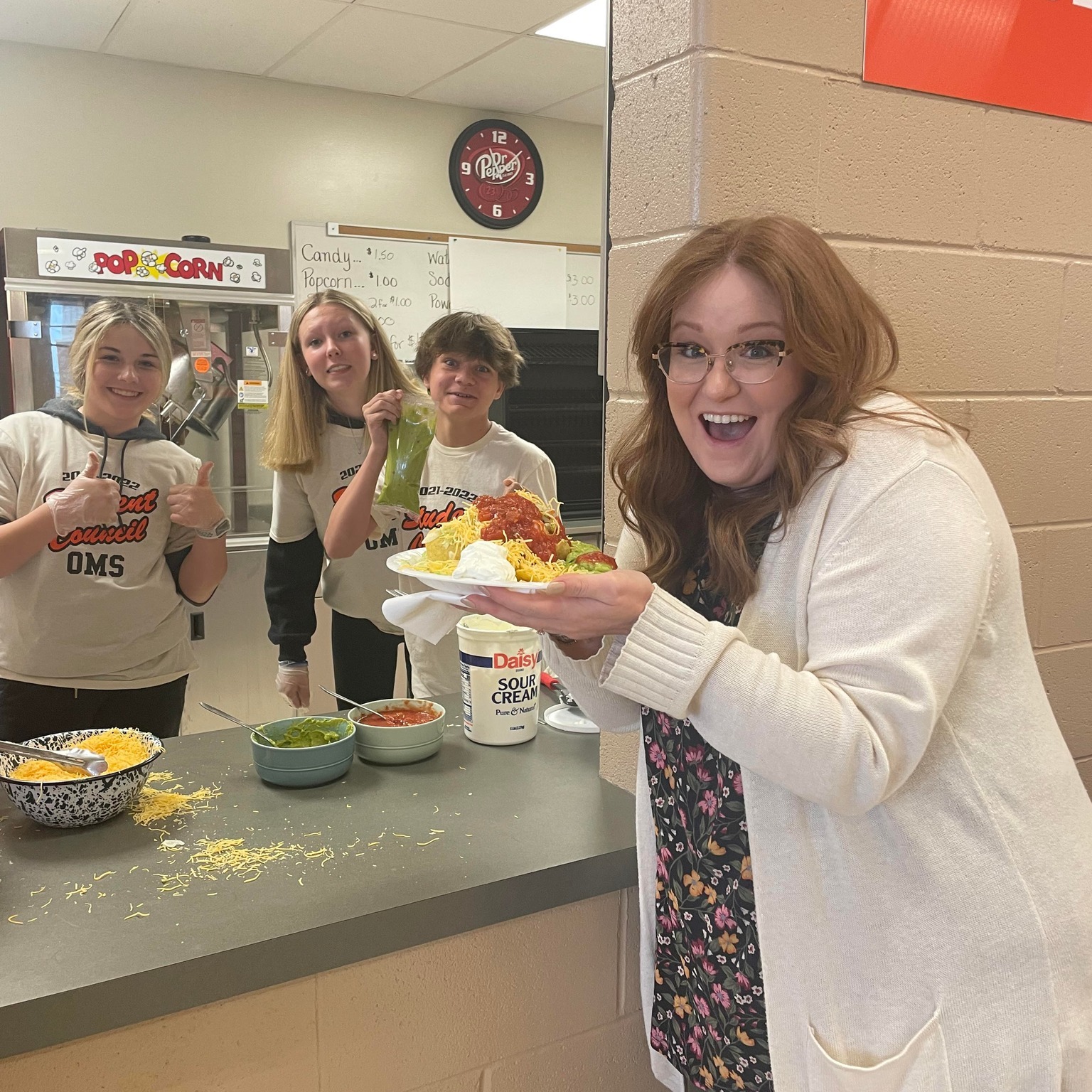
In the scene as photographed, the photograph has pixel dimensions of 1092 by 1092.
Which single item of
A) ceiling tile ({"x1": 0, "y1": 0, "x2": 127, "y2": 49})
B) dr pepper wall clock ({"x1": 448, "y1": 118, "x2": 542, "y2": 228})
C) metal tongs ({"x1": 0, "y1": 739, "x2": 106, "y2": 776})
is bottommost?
metal tongs ({"x1": 0, "y1": 739, "x2": 106, "y2": 776})

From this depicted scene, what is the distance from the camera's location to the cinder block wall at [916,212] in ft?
4.31

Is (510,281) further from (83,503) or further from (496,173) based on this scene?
(83,503)

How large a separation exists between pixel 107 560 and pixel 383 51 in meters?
2.69

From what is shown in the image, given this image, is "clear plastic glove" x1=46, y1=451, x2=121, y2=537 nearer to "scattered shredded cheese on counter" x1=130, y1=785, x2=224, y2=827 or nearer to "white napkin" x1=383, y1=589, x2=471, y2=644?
"scattered shredded cheese on counter" x1=130, y1=785, x2=224, y2=827

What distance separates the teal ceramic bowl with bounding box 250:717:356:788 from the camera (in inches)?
59.5

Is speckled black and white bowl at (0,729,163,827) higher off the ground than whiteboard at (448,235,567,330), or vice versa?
whiteboard at (448,235,567,330)

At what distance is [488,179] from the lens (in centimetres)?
494

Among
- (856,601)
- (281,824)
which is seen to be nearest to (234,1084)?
(281,824)

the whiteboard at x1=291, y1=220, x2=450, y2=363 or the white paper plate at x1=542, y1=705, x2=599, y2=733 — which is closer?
the white paper plate at x1=542, y1=705, x2=599, y2=733

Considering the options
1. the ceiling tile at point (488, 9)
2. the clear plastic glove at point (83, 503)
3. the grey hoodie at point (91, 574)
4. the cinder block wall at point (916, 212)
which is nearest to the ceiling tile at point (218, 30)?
the ceiling tile at point (488, 9)

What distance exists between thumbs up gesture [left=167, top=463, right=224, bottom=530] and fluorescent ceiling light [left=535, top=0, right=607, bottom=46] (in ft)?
8.07

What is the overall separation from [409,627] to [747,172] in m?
0.74

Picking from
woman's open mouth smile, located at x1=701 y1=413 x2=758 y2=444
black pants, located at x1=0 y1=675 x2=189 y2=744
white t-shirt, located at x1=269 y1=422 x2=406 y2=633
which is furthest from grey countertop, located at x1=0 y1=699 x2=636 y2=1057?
white t-shirt, located at x1=269 y1=422 x2=406 y2=633

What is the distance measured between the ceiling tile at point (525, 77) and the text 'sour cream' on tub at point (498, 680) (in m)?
3.24
